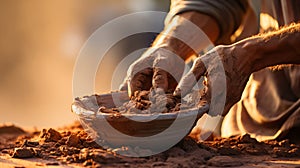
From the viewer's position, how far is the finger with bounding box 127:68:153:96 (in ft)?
10.1

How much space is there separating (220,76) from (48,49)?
373 inches

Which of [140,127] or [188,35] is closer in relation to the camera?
[140,127]

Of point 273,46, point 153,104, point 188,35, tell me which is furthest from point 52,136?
point 273,46

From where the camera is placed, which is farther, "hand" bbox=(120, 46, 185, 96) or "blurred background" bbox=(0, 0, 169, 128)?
"blurred background" bbox=(0, 0, 169, 128)

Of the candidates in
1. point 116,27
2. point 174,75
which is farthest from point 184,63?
point 116,27

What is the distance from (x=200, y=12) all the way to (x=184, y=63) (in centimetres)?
44

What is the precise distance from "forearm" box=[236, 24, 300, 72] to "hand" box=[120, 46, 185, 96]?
41 cm

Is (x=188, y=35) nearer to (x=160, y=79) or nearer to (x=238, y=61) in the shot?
(x=160, y=79)

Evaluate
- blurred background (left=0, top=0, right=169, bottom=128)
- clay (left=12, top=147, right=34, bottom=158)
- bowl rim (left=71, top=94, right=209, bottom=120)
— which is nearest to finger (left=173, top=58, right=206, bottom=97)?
bowl rim (left=71, top=94, right=209, bottom=120)

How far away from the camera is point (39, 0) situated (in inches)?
524

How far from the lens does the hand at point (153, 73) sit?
3.06 metres

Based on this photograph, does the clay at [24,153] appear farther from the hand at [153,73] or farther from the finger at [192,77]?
the finger at [192,77]

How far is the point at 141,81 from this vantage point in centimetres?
311

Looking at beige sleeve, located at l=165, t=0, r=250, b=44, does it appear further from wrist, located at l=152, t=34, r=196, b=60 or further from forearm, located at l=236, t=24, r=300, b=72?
forearm, located at l=236, t=24, r=300, b=72
